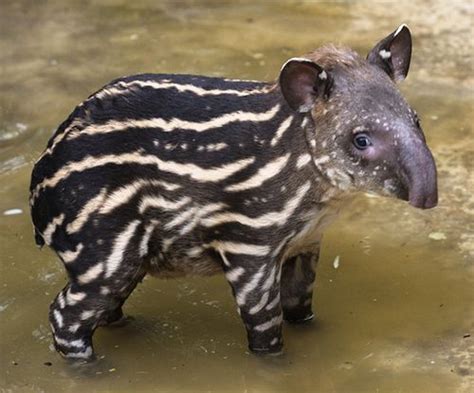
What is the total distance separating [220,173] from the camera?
18.4 ft

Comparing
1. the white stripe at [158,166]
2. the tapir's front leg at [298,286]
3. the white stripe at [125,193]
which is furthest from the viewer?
the tapir's front leg at [298,286]

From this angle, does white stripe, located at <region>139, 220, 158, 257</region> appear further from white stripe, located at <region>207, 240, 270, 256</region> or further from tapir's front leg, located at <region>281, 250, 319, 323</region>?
tapir's front leg, located at <region>281, 250, 319, 323</region>

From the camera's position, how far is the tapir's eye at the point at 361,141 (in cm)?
535

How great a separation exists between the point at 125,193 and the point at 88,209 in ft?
0.66

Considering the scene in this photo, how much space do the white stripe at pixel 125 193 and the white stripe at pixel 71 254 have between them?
22cm

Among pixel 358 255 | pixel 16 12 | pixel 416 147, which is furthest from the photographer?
pixel 16 12

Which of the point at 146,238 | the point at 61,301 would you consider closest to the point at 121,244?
the point at 146,238

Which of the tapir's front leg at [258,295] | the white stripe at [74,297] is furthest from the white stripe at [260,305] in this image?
the white stripe at [74,297]

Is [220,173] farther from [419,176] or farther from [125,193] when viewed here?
[419,176]

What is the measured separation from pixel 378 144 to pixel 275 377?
1.38 metres

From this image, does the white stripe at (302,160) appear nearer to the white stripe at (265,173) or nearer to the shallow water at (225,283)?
the white stripe at (265,173)

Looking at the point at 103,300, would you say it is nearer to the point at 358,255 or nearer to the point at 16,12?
the point at 358,255

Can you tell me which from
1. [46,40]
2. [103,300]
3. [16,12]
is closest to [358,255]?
[103,300]

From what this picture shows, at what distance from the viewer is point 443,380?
5.80m
